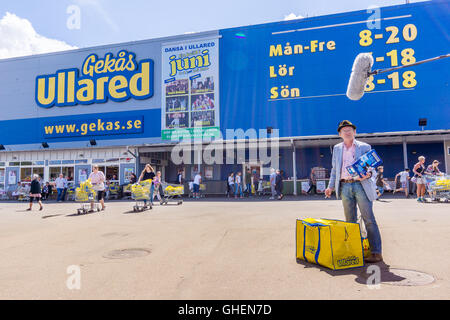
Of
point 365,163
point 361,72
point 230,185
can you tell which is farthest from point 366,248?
point 230,185

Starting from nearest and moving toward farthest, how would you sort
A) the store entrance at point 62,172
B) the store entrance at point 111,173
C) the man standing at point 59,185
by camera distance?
the man standing at point 59,185
the store entrance at point 111,173
the store entrance at point 62,172

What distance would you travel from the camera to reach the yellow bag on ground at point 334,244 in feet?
13.1

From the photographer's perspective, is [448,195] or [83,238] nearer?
[83,238]

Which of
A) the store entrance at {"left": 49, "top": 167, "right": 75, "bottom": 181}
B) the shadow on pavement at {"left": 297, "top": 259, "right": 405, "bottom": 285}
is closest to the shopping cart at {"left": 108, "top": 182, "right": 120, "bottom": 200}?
the store entrance at {"left": 49, "top": 167, "right": 75, "bottom": 181}

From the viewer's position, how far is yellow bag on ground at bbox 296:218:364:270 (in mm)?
4004

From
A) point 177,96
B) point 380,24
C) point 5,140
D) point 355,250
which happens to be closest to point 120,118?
point 177,96

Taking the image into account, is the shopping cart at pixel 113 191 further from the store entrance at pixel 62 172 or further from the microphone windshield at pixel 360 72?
the microphone windshield at pixel 360 72

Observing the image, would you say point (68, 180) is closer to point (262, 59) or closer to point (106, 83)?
point (106, 83)

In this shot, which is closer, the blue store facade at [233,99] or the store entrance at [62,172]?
the blue store facade at [233,99]

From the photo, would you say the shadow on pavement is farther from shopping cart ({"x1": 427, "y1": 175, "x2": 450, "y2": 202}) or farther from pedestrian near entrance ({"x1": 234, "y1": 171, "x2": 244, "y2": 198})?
pedestrian near entrance ({"x1": 234, "y1": 171, "x2": 244, "y2": 198})

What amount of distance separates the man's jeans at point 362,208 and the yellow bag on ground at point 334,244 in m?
0.29

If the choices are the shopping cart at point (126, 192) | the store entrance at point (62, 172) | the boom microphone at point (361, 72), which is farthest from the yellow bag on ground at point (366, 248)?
the store entrance at point (62, 172)

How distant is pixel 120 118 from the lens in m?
26.0
